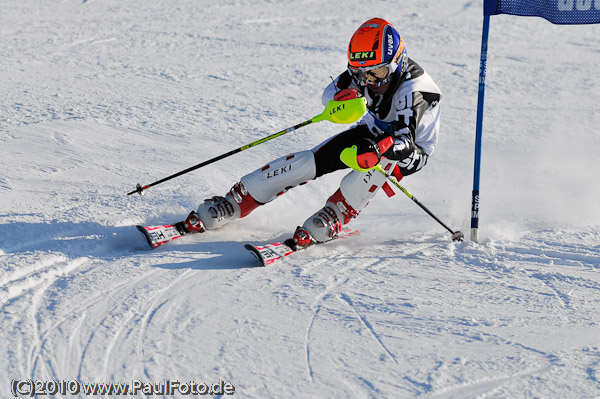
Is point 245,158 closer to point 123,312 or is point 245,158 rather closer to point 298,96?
point 298,96

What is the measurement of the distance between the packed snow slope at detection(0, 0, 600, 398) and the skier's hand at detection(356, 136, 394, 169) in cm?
66

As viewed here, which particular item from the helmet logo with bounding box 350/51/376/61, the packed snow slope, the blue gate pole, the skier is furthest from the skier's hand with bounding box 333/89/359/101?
the packed snow slope

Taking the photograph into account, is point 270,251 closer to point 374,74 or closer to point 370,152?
point 370,152

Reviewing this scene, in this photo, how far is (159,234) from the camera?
15.6 feet

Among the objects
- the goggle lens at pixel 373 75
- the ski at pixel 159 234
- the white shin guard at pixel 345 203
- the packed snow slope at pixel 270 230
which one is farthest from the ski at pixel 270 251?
the goggle lens at pixel 373 75

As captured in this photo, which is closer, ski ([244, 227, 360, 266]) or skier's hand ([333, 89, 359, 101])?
ski ([244, 227, 360, 266])

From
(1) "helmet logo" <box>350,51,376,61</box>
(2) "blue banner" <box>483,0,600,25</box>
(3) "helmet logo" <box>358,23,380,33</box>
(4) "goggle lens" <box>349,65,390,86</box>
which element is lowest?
(4) "goggle lens" <box>349,65,390,86</box>

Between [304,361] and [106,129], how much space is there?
4.25 m

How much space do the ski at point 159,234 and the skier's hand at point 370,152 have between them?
1.37m

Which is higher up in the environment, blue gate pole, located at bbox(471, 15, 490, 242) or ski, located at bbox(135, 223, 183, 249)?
blue gate pole, located at bbox(471, 15, 490, 242)

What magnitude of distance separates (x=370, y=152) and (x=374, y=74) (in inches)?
25.9

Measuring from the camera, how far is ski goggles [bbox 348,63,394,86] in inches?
188

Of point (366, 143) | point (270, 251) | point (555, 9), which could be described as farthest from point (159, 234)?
point (555, 9)

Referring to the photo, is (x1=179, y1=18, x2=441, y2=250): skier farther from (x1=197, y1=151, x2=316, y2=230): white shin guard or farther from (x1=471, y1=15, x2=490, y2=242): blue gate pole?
(x1=471, y1=15, x2=490, y2=242): blue gate pole
